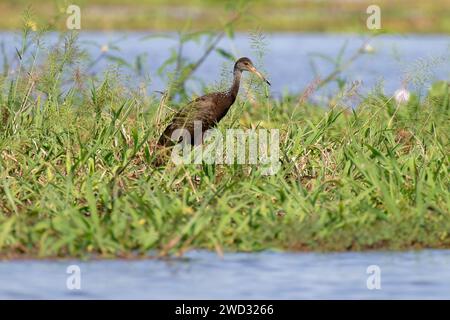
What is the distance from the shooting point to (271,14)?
111ft

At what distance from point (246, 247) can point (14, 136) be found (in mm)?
2217

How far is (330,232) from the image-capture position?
24.8ft

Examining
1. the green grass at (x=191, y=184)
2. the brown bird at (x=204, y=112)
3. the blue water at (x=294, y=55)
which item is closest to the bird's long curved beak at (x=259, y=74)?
the brown bird at (x=204, y=112)

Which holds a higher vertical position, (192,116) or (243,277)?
(192,116)

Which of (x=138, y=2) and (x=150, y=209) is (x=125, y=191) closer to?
(x=150, y=209)

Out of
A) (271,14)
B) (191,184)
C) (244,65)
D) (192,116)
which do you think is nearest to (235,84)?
(244,65)

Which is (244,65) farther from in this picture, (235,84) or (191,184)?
(191,184)

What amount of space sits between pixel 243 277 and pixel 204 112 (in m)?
2.82

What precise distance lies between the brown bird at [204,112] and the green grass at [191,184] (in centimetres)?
11

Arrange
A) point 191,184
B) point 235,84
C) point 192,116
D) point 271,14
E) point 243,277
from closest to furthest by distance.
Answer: point 243,277
point 191,184
point 192,116
point 235,84
point 271,14

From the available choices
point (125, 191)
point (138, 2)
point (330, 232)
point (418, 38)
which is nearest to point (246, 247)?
point (330, 232)

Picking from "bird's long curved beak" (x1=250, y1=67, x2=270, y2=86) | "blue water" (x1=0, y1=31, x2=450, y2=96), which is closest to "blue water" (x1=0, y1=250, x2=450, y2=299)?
"bird's long curved beak" (x1=250, y1=67, x2=270, y2=86)

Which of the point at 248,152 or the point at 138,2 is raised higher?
the point at 138,2
